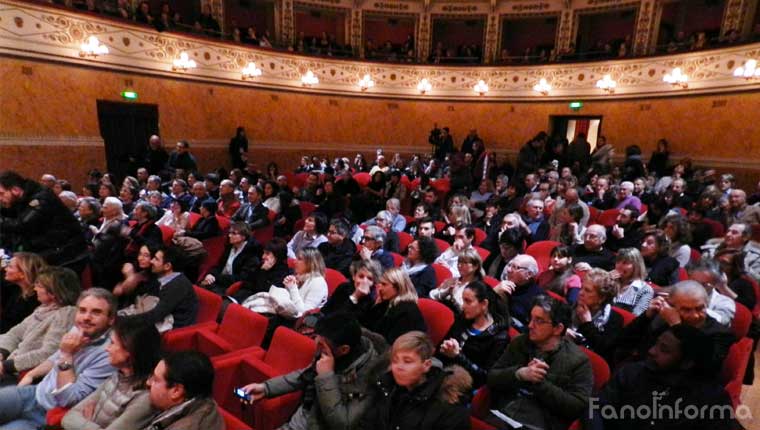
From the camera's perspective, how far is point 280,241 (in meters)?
3.73

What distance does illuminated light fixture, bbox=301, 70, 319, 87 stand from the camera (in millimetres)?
11891

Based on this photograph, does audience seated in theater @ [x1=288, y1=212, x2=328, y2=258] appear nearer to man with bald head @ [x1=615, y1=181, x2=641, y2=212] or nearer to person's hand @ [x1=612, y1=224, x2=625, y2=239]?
person's hand @ [x1=612, y1=224, x2=625, y2=239]

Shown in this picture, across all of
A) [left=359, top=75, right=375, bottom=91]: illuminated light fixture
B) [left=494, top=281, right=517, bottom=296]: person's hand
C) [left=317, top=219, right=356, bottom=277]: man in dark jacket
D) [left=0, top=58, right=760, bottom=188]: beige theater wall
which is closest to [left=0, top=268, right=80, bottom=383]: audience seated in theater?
[left=317, top=219, right=356, bottom=277]: man in dark jacket

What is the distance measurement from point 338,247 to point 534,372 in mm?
2701

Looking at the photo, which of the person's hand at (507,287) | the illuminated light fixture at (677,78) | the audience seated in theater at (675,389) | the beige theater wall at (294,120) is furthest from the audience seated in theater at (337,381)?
the illuminated light fixture at (677,78)

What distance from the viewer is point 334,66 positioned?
1277cm

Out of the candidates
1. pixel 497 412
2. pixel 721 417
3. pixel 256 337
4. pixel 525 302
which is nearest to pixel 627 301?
pixel 525 302

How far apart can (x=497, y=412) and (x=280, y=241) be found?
2350 millimetres

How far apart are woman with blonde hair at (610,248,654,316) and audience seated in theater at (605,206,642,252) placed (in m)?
1.60

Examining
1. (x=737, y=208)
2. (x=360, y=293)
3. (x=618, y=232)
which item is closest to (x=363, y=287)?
(x=360, y=293)

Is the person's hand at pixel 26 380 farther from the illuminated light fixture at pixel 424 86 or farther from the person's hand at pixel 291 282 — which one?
the illuminated light fixture at pixel 424 86

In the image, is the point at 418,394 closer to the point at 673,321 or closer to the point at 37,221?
the point at 673,321

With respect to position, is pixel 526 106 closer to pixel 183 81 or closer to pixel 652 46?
pixel 652 46

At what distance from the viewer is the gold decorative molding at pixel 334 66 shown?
7.91 meters
